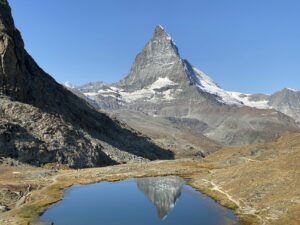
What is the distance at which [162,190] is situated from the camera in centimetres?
10294

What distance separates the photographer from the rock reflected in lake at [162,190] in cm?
8212

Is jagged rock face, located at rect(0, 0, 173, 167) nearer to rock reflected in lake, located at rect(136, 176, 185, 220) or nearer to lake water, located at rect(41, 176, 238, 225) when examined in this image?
rock reflected in lake, located at rect(136, 176, 185, 220)

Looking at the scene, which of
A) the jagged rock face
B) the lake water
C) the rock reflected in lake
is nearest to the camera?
the lake water

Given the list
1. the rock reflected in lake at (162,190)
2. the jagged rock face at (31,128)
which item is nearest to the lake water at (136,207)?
the rock reflected in lake at (162,190)

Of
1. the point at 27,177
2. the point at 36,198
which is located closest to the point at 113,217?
the point at 36,198

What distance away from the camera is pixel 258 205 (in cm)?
7556

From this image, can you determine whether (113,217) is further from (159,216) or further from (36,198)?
(36,198)

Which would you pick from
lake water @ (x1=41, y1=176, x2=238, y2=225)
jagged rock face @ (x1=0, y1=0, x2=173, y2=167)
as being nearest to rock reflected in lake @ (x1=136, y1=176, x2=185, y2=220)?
lake water @ (x1=41, y1=176, x2=238, y2=225)

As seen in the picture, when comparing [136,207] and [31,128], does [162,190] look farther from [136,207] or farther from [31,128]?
[31,128]

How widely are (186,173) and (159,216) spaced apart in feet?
Answer: 193

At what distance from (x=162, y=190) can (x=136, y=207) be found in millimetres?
20771

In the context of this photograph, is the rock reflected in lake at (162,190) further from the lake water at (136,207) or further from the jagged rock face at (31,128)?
the jagged rock face at (31,128)

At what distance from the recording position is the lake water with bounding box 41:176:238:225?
230 feet

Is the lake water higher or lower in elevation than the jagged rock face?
lower
